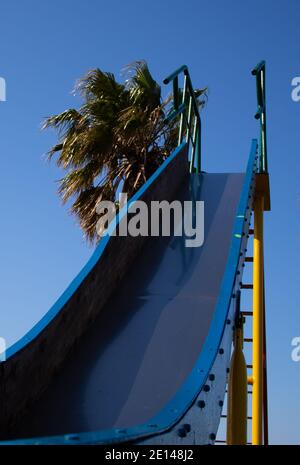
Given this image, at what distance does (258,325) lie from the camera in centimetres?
772

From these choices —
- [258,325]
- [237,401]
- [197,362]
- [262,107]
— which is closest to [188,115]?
[262,107]

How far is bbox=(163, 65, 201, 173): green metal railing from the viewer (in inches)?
336

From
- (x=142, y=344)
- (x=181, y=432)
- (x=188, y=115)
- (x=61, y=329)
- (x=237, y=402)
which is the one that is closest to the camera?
(x=181, y=432)

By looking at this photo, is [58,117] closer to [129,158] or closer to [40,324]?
[129,158]

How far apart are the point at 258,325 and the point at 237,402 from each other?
1625 millimetres

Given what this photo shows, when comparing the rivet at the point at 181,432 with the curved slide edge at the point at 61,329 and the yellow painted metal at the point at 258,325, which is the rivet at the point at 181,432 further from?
the yellow painted metal at the point at 258,325

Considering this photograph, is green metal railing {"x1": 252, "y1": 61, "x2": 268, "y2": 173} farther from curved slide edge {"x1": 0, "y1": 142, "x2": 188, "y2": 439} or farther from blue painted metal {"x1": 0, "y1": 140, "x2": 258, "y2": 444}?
curved slide edge {"x1": 0, "y1": 142, "x2": 188, "y2": 439}

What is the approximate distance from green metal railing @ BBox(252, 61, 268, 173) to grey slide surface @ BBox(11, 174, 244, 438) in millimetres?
2187

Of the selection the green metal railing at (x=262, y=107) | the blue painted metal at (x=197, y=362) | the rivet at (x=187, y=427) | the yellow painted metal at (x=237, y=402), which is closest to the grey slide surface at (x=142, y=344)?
the blue painted metal at (x=197, y=362)

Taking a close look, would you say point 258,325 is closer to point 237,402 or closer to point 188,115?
point 237,402

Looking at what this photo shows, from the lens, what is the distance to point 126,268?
5.72 m

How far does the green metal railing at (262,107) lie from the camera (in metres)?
8.69
